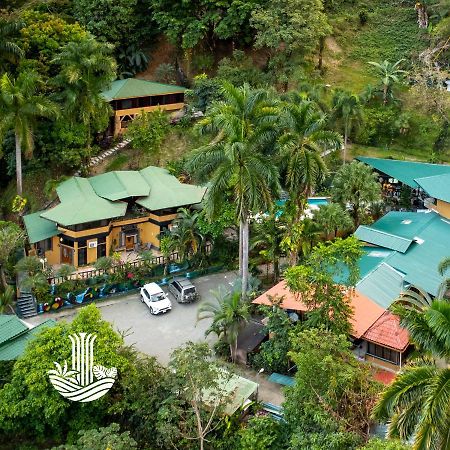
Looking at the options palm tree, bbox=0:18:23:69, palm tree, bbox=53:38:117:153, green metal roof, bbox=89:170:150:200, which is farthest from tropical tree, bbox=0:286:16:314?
palm tree, bbox=0:18:23:69

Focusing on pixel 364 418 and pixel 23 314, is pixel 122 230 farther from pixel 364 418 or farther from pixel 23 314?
pixel 364 418

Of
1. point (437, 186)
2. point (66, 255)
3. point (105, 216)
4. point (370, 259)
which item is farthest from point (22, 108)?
point (437, 186)

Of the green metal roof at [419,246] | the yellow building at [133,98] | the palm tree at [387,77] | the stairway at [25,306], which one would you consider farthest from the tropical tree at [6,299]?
the palm tree at [387,77]

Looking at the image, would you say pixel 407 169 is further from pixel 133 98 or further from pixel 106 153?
pixel 106 153

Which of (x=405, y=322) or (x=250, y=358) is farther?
(x=250, y=358)

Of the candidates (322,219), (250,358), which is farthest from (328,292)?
(322,219)
